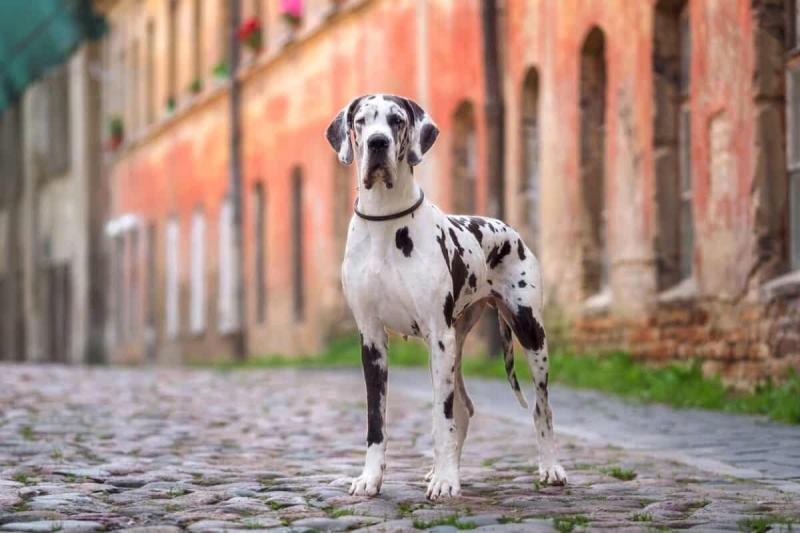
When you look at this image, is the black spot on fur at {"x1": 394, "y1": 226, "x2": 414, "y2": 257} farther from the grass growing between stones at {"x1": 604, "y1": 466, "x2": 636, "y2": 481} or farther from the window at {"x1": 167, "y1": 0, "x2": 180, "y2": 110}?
the window at {"x1": 167, "y1": 0, "x2": 180, "y2": 110}

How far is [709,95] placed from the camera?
45.4ft

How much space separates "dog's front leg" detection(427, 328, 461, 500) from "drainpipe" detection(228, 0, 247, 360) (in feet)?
70.4

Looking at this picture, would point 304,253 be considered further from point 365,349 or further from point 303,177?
point 365,349

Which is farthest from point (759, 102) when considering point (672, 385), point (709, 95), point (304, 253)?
point (304, 253)

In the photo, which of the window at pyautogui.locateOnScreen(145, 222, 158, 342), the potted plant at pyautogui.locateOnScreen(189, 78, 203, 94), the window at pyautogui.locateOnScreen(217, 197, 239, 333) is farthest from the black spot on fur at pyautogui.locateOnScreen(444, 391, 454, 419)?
the window at pyautogui.locateOnScreen(145, 222, 158, 342)

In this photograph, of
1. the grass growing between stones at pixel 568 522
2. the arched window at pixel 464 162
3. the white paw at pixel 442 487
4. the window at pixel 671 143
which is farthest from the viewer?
the arched window at pixel 464 162

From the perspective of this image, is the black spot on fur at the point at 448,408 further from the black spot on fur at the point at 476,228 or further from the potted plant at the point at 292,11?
the potted plant at the point at 292,11

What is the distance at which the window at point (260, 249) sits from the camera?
28684 mm

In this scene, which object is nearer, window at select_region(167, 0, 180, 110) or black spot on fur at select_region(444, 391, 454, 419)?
black spot on fur at select_region(444, 391, 454, 419)

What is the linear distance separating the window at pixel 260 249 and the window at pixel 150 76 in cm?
871

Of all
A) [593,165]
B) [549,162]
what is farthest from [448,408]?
[549,162]

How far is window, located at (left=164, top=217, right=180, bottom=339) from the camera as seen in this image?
34.0 metres

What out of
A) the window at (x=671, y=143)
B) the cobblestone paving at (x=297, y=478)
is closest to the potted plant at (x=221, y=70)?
the window at (x=671, y=143)

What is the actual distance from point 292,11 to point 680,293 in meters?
13.8
